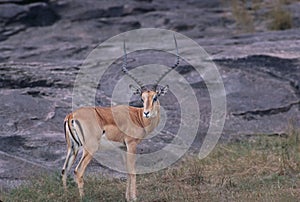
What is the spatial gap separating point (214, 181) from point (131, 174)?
128 cm

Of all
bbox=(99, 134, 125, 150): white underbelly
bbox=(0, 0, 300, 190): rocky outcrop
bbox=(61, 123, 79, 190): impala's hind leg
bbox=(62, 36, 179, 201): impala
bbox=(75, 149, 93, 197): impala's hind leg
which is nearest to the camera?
bbox=(75, 149, 93, 197): impala's hind leg

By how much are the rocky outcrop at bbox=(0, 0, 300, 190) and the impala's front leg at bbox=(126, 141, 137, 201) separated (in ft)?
5.59

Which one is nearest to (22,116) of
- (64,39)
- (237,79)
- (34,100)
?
(34,100)

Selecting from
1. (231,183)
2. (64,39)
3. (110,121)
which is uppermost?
(110,121)

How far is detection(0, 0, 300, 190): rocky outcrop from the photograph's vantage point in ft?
40.1

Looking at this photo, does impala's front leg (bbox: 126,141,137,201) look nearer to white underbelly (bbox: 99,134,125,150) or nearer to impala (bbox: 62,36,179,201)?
impala (bbox: 62,36,179,201)

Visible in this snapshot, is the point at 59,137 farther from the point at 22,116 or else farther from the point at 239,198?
the point at 239,198

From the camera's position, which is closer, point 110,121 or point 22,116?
point 110,121

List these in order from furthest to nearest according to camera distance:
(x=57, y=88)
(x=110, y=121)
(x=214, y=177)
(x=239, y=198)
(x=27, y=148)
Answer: (x=57, y=88), (x=27, y=148), (x=214, y=177), (x=110, y=121), (x=239, y=198)

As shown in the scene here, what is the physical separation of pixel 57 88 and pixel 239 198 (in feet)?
18.1

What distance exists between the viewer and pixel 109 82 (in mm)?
14523

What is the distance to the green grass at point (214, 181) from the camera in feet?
31.7

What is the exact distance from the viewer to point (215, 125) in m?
13.7

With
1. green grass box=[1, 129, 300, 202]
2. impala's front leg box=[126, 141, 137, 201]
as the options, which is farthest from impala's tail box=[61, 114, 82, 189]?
impala's front leg box=[126, 141, 137, 201]
